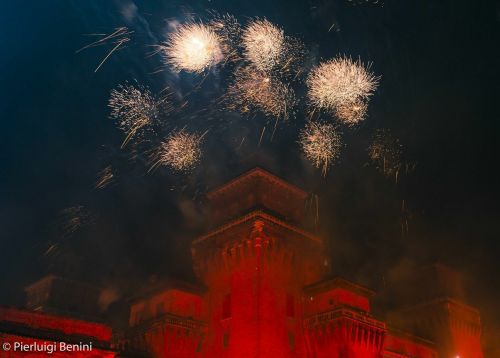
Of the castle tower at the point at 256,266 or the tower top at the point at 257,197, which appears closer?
the castle tower at the point at 256,266

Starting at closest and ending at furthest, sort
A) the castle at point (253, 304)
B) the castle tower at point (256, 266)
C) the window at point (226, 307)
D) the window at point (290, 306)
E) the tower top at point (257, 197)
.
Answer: the castle at point (253, 304), the castle tower at point (256, 266), the window at point (226, 307), the window at point (290, 306), the tower top at point (257, 197)

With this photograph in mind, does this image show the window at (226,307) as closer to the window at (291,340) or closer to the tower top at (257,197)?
the window at (291,340)

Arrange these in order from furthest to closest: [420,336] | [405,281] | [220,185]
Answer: [405,281]
[420,336]
[220,185]

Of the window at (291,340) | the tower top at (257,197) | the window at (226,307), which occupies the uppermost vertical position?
the tower top at (257,197)

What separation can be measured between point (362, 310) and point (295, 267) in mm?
6615

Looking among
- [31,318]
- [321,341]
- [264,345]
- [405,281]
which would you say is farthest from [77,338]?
[405,281]

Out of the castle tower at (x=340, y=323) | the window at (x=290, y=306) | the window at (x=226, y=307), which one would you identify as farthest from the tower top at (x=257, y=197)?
the castle tower at (x=340, y=323)

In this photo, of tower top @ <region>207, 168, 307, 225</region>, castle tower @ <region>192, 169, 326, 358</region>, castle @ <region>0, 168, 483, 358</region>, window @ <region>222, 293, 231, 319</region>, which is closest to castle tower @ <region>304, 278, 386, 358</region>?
castle @ <region>0, 168, 483, 358</region>

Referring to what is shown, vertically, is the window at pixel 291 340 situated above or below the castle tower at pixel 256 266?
below

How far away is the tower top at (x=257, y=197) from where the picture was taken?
140 ft

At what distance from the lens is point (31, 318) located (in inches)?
1250

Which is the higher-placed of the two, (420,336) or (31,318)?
(420,336)

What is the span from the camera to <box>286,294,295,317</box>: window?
3934cm

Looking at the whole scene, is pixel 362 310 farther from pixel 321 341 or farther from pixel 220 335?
pixel 220 335
